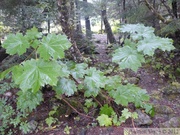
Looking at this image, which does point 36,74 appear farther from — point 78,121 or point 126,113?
point 126,113

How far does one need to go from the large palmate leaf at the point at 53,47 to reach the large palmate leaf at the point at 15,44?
0.80ft

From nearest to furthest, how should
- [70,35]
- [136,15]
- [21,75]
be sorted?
[21,75] < [70,35] < [136,15]

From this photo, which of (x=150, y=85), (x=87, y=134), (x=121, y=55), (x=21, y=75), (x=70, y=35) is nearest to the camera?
(x=21, y=75)

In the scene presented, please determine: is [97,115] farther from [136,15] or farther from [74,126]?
[136,15]

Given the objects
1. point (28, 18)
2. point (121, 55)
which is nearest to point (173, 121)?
point (121, 55)

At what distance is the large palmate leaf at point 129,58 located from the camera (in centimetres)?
237

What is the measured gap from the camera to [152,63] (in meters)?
5.42

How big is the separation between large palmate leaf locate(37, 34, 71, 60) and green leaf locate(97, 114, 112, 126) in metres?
1.30

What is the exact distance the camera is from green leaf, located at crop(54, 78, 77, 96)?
242 centimetres

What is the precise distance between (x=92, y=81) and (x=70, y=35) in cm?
161

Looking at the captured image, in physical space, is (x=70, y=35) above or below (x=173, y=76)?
above

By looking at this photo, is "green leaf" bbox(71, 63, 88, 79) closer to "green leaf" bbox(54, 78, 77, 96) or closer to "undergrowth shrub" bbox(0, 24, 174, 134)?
"undergrowth shrub" bbox(0, 24, 174, 134)

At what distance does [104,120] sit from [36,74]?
1.44 metres

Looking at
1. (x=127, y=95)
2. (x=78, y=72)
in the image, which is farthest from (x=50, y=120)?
(x=127, y=95)
